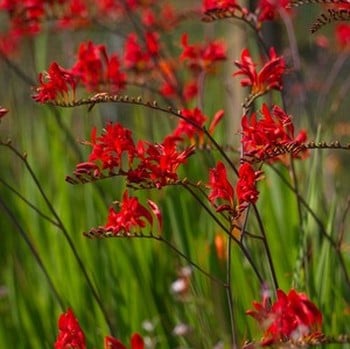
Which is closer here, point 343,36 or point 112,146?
point 112,146

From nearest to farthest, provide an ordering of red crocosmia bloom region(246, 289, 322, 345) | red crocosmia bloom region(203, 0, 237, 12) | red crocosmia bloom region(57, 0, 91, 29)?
red crocosmia bloom region(246, 289, 322, 345), red crocosmia bloom region(203, 0, 237, 12), red crocosmia bloom region(57, 0, 91, 29)

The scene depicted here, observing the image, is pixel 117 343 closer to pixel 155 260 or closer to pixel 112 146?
pixel 112 146

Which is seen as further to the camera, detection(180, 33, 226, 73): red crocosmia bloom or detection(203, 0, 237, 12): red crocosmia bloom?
detection(180, 33, 226, 73): red crocosmia bloom

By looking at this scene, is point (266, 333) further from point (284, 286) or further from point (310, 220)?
point (310, 220)

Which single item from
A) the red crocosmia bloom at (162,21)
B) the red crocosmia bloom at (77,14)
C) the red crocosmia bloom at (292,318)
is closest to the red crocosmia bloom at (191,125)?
the red crocosmia bloom at (292,318)

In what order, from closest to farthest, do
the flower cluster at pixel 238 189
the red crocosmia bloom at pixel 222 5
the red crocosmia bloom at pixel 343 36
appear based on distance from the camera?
the flower cluster at pixel 238 189
the red crocosmia bloom at pixel 222 5
the red crocosmia bloom at pixel 343 36

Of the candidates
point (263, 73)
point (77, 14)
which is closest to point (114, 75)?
point (263, 73)

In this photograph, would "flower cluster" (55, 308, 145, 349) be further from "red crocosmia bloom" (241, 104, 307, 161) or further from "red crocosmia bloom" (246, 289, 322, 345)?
"red crocosmia bloom" (241, 104, 307, 161)

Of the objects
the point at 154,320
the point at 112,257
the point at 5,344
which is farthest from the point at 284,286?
the point at 5,344

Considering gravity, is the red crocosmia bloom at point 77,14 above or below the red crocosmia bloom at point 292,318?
above

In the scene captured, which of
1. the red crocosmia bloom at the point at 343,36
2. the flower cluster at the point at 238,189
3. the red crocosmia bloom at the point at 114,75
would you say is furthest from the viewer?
the red crocosmia bloom at the point at 343,36

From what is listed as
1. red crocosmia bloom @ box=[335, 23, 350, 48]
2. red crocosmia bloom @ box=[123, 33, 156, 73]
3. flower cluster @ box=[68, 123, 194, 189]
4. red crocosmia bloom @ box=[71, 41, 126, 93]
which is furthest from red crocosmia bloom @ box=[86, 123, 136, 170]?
red crocosmia bloom @ box=[335, 23, 350, 48]

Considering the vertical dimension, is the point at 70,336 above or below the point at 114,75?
below

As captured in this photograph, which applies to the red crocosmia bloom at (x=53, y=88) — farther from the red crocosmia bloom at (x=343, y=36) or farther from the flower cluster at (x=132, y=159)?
the red crocosmia bloom at (x=343, y=36)
